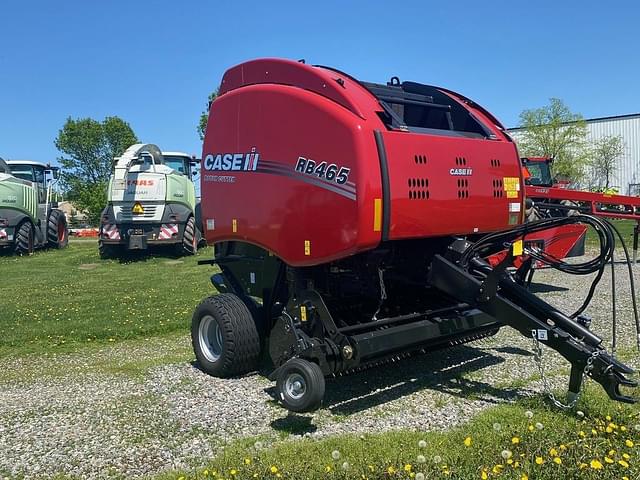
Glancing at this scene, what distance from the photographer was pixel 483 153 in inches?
205

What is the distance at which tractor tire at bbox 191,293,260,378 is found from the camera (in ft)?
18.1

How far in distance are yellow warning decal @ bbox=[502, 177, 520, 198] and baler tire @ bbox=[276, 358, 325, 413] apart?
230 cm

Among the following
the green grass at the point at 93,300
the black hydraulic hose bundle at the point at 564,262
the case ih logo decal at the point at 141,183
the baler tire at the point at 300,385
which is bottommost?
the green grass at the point at 93,300

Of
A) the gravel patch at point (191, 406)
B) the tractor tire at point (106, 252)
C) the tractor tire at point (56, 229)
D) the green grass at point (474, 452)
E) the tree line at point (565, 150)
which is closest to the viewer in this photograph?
the green grass at point (474, 452)

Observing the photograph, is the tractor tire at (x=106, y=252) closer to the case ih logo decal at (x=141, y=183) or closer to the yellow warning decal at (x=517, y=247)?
the case ih logo decal at (x=141, y=183)

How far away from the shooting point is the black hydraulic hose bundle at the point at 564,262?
427cm

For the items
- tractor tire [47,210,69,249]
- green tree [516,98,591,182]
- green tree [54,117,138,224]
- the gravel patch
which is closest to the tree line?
green tree [516,98,591,182]

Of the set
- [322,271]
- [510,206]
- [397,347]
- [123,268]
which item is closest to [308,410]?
[397,347]

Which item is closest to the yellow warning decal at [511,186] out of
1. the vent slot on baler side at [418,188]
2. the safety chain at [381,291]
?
the vent slot on baler side at [418,188]

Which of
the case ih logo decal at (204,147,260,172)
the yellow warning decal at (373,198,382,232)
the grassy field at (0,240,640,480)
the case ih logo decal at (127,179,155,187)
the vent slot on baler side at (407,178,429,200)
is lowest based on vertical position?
the grassy field at (0,240,640,480)

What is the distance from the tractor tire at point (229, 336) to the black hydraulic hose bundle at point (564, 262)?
197 cm

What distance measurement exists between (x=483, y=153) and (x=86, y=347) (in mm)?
5084

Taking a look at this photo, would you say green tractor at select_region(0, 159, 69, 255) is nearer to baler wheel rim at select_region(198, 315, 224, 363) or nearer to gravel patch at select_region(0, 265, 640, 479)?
gravel patch at select_region(0, 265, 640, 479)

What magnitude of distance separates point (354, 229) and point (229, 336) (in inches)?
70.5
